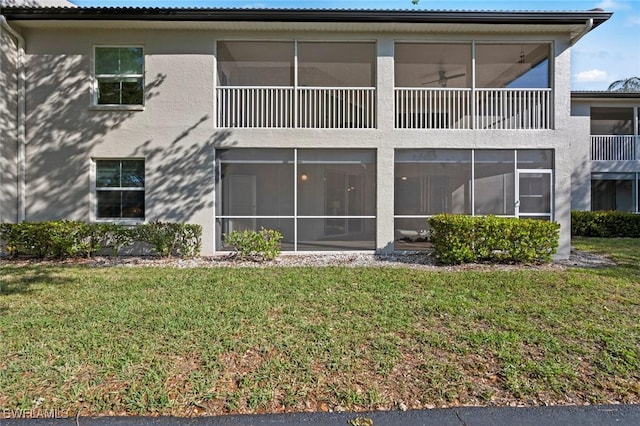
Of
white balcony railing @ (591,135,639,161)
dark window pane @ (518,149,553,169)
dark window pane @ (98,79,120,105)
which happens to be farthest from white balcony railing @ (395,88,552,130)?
white balcony railing @ (591,135,639,161)

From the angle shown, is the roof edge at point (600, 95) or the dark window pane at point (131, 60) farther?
the roof edge at point (600, 95)

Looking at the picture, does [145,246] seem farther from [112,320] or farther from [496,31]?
[496,31]

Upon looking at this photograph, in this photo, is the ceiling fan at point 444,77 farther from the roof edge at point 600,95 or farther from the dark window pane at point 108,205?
the dark window pane at point 108,205

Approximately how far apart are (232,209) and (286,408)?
819cm

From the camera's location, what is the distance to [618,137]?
1667cm

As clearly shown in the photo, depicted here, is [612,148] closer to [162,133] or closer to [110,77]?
[162,133]

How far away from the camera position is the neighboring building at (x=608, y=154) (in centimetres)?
1590

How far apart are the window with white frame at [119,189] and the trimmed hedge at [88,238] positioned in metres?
0.57

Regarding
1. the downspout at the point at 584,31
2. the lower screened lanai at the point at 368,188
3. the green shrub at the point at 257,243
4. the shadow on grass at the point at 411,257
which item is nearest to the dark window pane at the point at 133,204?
the lower screened lanai at the point at 368,188

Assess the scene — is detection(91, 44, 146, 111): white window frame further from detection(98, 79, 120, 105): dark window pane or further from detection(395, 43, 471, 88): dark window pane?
detection(395, 43, 471, 88): dark window pane

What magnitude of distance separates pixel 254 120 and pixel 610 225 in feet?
46.4

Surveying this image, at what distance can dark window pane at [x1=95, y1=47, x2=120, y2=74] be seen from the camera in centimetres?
970

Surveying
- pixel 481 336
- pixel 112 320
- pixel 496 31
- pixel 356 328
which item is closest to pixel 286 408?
pixel 356 328

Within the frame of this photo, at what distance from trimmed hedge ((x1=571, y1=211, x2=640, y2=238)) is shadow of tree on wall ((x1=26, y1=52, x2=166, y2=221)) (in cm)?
1615
